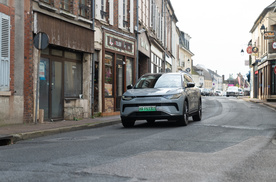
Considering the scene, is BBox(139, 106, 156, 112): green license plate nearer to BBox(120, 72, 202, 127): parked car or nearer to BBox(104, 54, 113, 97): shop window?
BBox(120, 72, 202, 127): parked car

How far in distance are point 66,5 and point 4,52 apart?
445 centimetres

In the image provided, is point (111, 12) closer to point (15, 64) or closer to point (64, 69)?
point (64, 69)

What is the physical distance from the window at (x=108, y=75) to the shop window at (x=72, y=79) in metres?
2.34

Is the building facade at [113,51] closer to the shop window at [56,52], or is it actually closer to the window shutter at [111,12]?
the window shutter at [111,12]

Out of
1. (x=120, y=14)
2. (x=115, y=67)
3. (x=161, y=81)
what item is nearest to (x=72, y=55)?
(x=115, y=67)

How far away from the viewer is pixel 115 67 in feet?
63.2

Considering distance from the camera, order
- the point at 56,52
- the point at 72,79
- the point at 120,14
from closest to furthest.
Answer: the point at 56,52 < the point at 72,79 < the point at 120,14

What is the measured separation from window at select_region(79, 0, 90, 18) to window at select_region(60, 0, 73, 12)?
83 centimetres

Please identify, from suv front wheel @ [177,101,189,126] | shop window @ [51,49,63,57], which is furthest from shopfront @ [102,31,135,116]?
suv front wheel @ [177,101,189,126]

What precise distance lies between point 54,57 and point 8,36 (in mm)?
2740

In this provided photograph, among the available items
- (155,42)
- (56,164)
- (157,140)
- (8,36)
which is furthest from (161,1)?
(56,164)

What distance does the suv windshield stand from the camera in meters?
11.9

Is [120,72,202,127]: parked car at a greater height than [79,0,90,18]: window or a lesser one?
lesser

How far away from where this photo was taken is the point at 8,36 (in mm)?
11516
